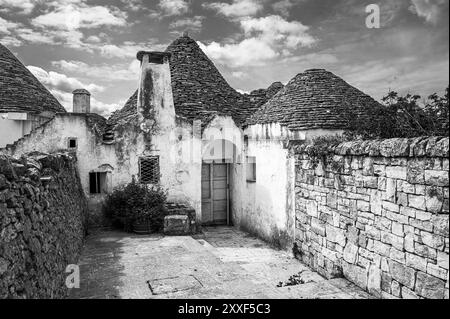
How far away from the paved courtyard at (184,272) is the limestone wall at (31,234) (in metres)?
0.86

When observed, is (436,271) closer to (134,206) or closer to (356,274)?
(356,274)

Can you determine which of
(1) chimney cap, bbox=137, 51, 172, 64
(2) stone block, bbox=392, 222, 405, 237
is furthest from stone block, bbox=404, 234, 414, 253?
(1) chimney cap, bbox=137, 51, 172, 64

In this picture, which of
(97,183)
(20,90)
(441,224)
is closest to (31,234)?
(441,224)

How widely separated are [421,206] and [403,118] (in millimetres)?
3063

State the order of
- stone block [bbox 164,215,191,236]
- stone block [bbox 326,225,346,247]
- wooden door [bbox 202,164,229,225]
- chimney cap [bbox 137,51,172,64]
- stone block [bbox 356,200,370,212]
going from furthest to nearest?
wooden door [bbox 202,164,229,225] < chimney cap [bbox 137,51,172,64] < stone block [bbox 164,215,191,236] < stone block [bbox 326,225,346,247] < stone block [bbox 356,200,370,212]

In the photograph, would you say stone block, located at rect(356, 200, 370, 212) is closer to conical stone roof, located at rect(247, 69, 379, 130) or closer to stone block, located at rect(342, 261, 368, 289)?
stone block, located at rect(342, 261, 368, 289)

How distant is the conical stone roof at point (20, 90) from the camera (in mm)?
11647

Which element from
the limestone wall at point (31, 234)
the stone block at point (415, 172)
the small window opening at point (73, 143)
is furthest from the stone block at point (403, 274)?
the small window opening at point (73, 143)

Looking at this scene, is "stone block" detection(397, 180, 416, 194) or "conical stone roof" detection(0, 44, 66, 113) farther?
"conical stone roof" detection(0, 44, 66, 113)

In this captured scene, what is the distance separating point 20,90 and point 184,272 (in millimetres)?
9786

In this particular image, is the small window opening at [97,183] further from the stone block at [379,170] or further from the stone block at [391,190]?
the stone block at [391,190]

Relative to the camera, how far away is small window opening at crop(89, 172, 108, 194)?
1040 cm

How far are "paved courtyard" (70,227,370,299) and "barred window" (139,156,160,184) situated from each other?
198cm

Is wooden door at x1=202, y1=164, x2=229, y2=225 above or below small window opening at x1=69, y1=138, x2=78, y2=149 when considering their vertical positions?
below
